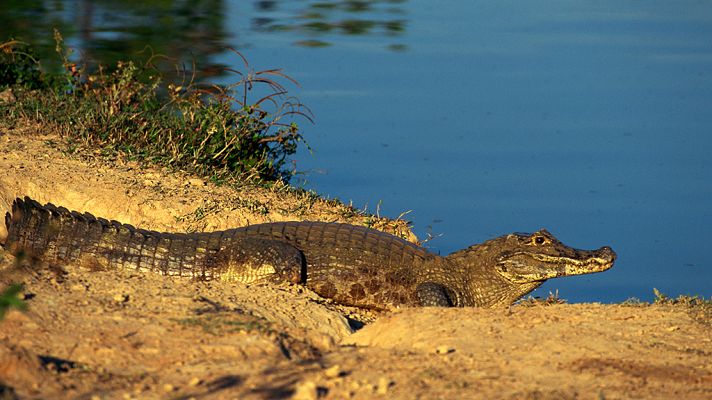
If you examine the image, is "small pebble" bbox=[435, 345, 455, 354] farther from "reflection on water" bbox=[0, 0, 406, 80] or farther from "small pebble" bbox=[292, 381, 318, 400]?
"reflection on water" bbox=[0, 0, 406, 80]

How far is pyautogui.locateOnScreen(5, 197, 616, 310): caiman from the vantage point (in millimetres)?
7566

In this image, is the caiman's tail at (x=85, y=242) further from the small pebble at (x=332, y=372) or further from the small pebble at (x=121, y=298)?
the small pebble at (x=332, y=372)

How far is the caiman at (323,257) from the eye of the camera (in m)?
7.57

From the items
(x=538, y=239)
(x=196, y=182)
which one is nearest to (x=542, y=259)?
(x=538, y=239)

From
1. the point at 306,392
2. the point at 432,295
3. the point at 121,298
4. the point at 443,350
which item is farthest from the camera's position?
the point at 432,295

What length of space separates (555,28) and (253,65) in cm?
582

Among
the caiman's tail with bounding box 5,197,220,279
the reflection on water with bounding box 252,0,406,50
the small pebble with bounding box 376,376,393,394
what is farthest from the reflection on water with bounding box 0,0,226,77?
the small pebble with bounding box 376,376,393,394

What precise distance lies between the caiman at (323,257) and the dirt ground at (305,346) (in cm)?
33

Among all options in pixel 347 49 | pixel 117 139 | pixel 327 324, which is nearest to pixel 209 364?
pixel 327 324

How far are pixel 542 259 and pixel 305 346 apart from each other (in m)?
2.88

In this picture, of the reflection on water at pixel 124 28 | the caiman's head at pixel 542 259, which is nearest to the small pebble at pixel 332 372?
the caiman's head at pixel 542 259

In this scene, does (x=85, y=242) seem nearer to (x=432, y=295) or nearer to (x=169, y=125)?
(x=432, y=295)

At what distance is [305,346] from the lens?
5.77 metres

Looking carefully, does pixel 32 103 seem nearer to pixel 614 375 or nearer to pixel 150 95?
pixel 150 95
